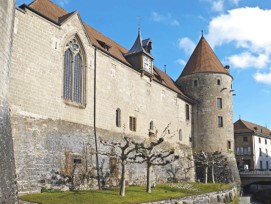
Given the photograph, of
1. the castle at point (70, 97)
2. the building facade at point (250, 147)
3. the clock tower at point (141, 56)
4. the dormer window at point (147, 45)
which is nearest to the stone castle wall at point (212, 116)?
the castle at point (70, 97)

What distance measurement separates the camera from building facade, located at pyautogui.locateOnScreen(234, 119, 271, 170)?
58516 mm

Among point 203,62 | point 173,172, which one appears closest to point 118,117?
point 173,172

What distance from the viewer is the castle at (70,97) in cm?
1939

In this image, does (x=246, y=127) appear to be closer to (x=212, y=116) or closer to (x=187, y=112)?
(x=212, y=116)

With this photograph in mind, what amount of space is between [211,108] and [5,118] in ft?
98.2

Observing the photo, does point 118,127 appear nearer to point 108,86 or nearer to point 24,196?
point 108,86

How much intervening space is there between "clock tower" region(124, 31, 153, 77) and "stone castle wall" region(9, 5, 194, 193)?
2.66 m

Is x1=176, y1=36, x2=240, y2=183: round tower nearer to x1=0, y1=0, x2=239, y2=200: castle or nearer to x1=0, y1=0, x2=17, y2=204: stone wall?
x1=0, y1=0, x2=239, y2=200: castle

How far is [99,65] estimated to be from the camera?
26.8m

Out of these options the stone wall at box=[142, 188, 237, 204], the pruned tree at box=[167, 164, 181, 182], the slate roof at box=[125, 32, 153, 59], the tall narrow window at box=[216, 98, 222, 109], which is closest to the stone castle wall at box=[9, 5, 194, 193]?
the slate roof at box=[125, 32, 153, 59]

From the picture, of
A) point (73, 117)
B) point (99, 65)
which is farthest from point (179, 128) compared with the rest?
point (73, 117)

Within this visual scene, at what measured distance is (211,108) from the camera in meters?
41.6

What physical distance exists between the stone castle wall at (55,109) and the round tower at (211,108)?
1313 cm

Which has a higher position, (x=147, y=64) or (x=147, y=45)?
(x=147, y=45)
